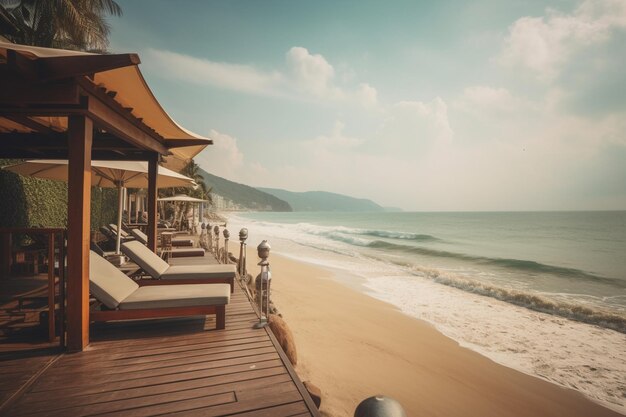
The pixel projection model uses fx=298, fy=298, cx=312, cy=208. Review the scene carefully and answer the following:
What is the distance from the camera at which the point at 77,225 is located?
313cm

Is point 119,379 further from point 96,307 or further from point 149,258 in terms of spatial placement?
point 149,258

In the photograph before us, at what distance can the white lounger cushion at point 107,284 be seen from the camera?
3473 mm

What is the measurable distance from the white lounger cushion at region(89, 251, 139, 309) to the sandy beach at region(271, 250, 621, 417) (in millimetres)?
2706

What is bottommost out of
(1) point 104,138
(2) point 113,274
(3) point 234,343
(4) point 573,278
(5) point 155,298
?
(4) point 573,278

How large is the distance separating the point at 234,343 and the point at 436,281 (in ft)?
38.2

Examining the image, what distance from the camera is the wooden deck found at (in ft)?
7.77


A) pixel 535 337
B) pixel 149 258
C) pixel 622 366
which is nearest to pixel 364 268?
pixel 535 337

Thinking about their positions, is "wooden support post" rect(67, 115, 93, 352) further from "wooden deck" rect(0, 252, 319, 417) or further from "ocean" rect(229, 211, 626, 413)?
"ocean" rect(229, 211, 626, 413)

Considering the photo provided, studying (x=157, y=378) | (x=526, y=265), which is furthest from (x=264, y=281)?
(x=526, y=265)

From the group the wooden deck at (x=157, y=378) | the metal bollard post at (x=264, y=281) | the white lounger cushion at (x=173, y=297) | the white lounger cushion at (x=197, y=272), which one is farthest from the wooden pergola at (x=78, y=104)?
the metal bollard post at (x=264, y=281)

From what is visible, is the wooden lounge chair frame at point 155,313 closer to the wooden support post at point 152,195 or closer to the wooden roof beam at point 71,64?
the wooden roof beam at point 71,64

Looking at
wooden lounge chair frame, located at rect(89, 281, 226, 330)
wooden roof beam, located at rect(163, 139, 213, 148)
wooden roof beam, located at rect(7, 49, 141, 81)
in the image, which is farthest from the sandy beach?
wooden roof beam, located at rect(163, 139, 213, 148)

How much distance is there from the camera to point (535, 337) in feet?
23.4

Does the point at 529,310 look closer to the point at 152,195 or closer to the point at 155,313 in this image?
the point at 155,313
